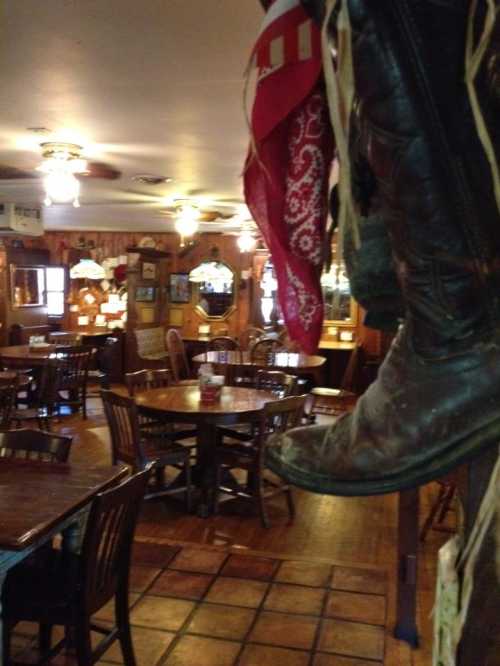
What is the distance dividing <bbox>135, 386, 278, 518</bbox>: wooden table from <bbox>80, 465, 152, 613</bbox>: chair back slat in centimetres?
156

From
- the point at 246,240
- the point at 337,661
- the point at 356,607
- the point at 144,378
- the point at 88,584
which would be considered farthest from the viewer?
the point at 246,240

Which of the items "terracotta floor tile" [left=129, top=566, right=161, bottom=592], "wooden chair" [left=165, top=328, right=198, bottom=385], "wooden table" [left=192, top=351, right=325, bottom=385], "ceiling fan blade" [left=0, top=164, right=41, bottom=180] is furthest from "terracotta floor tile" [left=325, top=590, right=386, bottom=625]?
"wooden chair" [left=165, top=328, right=198, bottom=385]

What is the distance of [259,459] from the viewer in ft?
12.0

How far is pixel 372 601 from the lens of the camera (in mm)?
2873

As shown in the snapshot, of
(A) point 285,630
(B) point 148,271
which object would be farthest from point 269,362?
(A) point 285,630

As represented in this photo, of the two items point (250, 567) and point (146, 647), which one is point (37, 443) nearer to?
point (146, 647)

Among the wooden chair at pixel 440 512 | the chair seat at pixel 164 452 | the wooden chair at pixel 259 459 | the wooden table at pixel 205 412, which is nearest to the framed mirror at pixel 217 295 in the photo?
the wooden table at pixel 205 412

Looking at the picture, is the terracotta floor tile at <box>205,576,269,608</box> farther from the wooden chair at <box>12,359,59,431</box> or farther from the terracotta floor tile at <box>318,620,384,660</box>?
the wooden chair at <box>12,359,59,431</box>

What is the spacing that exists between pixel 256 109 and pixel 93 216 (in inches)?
297

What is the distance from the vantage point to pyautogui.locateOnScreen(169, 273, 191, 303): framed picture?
9.63m

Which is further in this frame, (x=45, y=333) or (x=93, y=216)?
(x=45, y=333)

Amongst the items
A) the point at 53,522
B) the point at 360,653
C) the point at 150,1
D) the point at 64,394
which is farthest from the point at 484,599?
the point at 64,394

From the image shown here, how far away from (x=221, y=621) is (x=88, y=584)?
2.87 feet

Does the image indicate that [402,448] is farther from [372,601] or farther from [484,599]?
[372,601]
